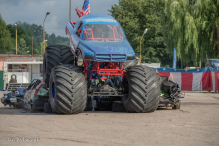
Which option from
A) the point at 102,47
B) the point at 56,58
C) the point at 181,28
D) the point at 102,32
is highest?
the point at 181,28

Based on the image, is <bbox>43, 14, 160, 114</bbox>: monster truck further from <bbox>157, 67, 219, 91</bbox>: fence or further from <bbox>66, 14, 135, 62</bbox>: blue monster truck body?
<bbox>157, 67, 219, 91</bbox>: fence

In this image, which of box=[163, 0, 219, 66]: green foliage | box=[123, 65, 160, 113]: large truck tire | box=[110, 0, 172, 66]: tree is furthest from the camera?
box=[110, 0, 172, 66]: tree

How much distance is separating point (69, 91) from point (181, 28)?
784 inches

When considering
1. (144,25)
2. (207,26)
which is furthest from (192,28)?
(144,25)

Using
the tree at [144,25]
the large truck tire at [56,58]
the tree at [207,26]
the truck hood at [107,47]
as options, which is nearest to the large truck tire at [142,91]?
the truck hood at [107,47]

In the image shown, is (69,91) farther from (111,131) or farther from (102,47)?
(111,131)

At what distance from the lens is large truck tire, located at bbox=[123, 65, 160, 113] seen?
38.0 feet

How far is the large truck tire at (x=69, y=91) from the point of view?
436 inches

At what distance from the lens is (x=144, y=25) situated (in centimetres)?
6525

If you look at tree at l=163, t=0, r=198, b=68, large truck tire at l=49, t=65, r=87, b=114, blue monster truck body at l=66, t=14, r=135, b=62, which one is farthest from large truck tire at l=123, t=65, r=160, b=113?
tree at l=163, t=0, r=198, b=68

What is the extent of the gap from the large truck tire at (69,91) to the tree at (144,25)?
5238 cm

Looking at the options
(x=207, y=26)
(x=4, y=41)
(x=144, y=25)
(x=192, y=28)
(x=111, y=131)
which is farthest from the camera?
(x=4, y=41)

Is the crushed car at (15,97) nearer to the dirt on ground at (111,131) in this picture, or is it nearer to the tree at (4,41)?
the dirt on ground at (111,131)

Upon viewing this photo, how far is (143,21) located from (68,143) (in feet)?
204
